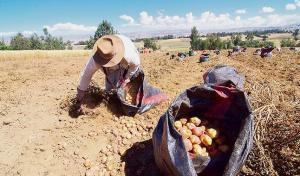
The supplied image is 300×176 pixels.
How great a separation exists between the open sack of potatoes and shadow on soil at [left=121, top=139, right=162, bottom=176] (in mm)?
309

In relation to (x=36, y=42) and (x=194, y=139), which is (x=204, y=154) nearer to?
(x=194, y=139)

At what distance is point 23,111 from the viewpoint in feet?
16.8

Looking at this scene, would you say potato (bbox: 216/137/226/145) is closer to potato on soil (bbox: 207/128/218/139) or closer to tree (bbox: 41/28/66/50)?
potato on soil (bbox: 207/128/218/139)

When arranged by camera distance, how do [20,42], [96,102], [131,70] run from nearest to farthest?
[131,70] → [96,102] → [20,42]

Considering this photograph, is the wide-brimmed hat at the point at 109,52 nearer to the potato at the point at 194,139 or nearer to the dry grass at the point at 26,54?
the potato at the point at 194,139

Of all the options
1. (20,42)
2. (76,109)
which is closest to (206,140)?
(76,109)

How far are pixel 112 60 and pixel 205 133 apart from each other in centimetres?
154

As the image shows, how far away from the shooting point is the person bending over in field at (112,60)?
12.2 ft

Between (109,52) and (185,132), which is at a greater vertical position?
(109,52)

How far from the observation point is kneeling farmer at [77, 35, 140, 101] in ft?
12.2

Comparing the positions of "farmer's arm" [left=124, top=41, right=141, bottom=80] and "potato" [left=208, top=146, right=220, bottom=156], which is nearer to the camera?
"potato" [left=208, top=146, right=220, bottom=156]

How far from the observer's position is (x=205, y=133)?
2.82 metres

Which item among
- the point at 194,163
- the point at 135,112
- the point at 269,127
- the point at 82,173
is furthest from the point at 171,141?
the point at 135,112

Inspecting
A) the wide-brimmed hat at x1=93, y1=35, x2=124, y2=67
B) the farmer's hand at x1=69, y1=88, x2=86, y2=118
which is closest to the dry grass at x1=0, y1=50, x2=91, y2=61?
the farmer's hand at x1=69, y1=88, x2=86, y2=118
